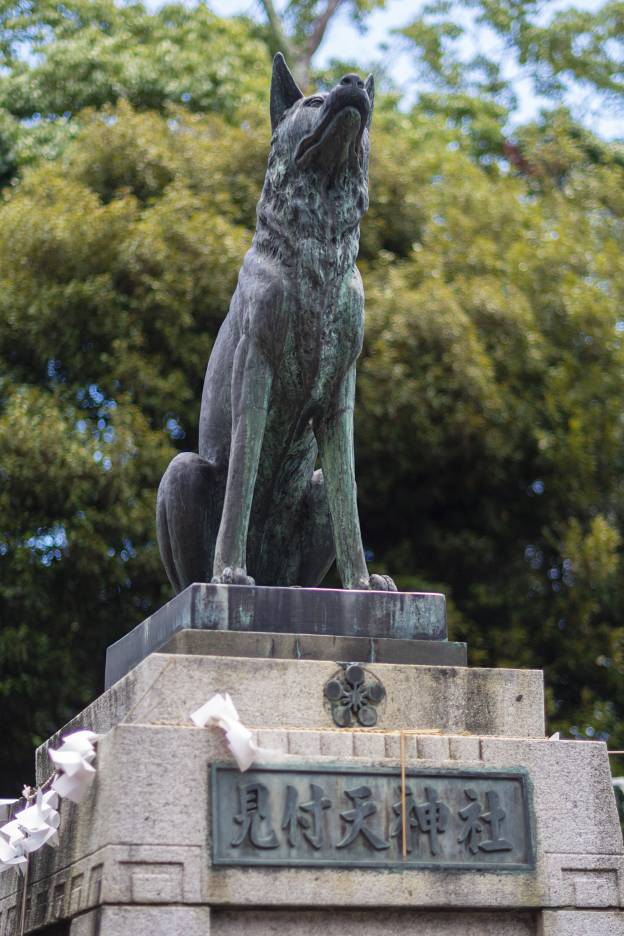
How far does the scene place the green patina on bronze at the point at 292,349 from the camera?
5.72m

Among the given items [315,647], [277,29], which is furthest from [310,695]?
[277,29]

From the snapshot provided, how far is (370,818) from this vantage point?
16.6 feet

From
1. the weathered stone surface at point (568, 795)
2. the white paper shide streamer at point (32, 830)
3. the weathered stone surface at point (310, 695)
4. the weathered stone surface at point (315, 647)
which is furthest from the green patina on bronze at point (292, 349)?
the white paper shide streamer at point (32, 830)

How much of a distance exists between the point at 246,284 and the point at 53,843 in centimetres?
238

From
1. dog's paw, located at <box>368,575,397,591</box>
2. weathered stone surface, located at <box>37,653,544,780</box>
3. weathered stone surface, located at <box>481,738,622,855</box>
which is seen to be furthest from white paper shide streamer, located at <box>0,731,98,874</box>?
weathered stone surface, located at <box>481,738,622,855</box>

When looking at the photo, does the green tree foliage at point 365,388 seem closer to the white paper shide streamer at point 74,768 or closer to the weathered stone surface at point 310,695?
the weathered stone surface at point 310,695

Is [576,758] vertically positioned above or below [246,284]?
below

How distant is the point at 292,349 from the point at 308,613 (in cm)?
112

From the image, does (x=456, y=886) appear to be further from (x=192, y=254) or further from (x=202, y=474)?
(x=192, y=254)

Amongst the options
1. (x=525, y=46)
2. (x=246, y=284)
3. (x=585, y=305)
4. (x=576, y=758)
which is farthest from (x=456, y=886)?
(x=525, y=46)

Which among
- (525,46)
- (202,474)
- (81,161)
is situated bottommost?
(202,474)

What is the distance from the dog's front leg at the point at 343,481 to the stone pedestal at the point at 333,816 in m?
0.52

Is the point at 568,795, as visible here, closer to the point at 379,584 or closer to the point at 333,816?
the point at 333,816

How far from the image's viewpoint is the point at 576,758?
536cm
